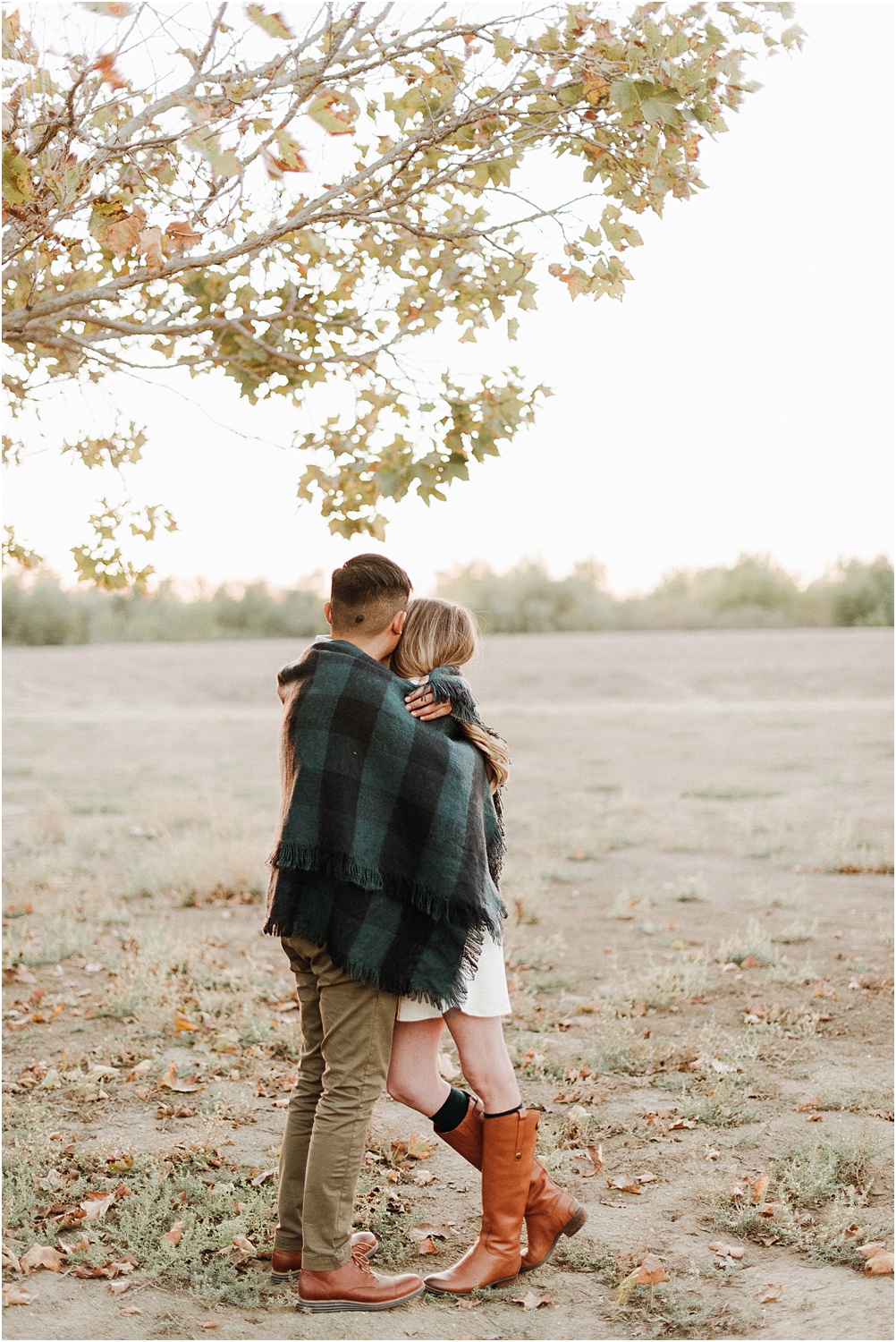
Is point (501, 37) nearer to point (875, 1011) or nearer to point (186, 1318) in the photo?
point (186, 1318)

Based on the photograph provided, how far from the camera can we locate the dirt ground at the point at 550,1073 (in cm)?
339

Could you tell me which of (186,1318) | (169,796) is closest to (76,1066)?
(186,1318)

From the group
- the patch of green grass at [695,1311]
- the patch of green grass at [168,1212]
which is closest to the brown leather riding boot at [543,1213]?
the patch of green grass at [695,1311]

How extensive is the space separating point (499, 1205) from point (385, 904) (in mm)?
1025

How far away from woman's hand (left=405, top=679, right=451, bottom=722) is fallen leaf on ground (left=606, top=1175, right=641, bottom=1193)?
7.10 feet

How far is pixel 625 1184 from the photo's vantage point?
415cm

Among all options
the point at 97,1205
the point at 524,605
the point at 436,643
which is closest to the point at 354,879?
the point at 436,643

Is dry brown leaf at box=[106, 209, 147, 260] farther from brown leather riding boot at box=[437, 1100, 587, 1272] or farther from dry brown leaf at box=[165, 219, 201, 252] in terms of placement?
brown leather riding boot at box=[437, 1100, 587, 1272]

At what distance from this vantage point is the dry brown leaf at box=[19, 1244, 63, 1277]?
11.6 feet

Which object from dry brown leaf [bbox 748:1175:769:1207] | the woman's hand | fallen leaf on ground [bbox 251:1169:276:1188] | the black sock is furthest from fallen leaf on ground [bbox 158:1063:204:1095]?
the woman's hand

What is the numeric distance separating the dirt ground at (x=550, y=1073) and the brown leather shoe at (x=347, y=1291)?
57 mm

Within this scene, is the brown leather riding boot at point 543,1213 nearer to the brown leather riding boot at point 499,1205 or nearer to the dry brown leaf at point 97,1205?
the brown leather riding boot at point 499,1205

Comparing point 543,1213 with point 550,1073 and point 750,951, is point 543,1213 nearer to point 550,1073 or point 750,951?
point 550,1073

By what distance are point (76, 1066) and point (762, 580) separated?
4388cm
